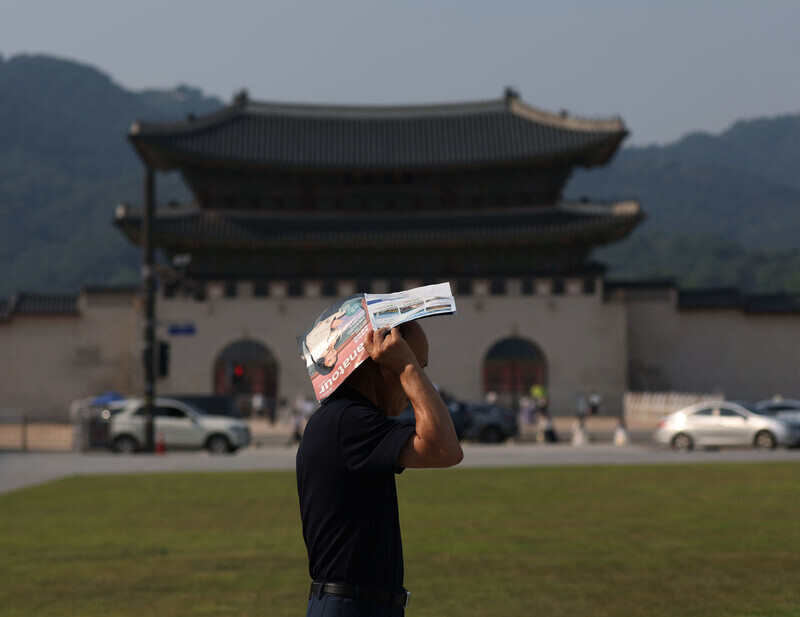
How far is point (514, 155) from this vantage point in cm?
5006

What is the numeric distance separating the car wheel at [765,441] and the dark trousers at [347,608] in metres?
27.4

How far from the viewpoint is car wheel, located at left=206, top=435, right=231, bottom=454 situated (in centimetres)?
3077

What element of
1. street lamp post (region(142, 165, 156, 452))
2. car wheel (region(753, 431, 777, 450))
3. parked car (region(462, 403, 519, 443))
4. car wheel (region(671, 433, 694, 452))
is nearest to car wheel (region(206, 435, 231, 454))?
street lamp post (region(142, 165, 156, 452))

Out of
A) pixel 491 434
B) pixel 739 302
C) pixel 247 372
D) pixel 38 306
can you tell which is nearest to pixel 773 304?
pixel 739 302

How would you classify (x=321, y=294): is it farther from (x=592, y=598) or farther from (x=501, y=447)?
(x=592, y=598)

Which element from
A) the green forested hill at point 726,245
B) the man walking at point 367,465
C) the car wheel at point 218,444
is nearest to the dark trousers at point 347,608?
the man walking at point 367,465

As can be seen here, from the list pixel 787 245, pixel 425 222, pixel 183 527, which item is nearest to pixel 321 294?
pixel 425 222

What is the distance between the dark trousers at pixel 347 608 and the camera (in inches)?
155

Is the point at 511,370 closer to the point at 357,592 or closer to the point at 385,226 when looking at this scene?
the point at 385,226

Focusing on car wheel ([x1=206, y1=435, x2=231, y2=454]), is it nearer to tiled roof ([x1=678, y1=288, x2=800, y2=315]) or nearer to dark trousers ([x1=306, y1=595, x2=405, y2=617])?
tiled roof ([x1=678, y1=288, x2=800, y2=315])

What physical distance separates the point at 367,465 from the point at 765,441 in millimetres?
27741

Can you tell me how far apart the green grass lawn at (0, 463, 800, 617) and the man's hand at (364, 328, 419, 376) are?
17.7ft

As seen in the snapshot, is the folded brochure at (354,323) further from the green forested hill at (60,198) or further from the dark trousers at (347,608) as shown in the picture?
the green forested hill at (60,198)

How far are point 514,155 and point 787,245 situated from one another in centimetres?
14171
